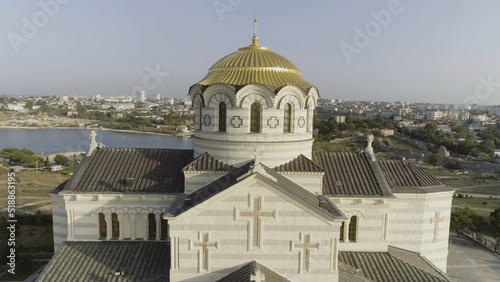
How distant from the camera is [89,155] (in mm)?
16453

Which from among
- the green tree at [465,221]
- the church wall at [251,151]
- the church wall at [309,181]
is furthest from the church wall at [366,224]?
the green tree at [465,221]

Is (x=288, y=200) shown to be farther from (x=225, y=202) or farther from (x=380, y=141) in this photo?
(x=380, y=141)

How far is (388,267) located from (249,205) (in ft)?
23.4

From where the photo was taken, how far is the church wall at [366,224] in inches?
599

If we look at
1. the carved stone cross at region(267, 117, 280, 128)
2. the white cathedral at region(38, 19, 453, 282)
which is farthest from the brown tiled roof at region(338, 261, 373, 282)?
the carved stone cross at region(267, 117, 280, 128)

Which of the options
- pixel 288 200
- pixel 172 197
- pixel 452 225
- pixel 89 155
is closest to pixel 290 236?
pixel 288 200

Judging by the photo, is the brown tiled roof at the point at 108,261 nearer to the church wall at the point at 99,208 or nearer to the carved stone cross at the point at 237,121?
the church wall at the point at 99,208

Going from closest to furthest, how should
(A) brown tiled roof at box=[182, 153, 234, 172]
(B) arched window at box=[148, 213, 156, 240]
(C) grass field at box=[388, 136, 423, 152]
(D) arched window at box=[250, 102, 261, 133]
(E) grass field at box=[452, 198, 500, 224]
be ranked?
(A) brown tiled roof at box=[182, 153, 234, 172] → (D) arched window at box=[250, 102, 261, 133] → (B) arched window at box=[148, 213, 156, 240] → (E) grass field at box=[452, 198, 500, 224] → (C) grass field at box=[388, 136, 423, 152]

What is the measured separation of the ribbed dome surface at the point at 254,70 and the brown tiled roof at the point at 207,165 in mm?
3476

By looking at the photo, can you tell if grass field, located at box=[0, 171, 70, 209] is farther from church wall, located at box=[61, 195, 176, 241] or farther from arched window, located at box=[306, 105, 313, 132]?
arched window, located at box=[306, 105, 313, 132]

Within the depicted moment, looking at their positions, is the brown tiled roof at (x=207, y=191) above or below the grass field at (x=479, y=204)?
above

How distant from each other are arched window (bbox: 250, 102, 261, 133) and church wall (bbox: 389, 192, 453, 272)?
25.3ft

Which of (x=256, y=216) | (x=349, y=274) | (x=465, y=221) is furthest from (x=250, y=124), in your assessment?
(x=465, y=221)

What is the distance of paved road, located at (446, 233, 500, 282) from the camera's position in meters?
21.4
